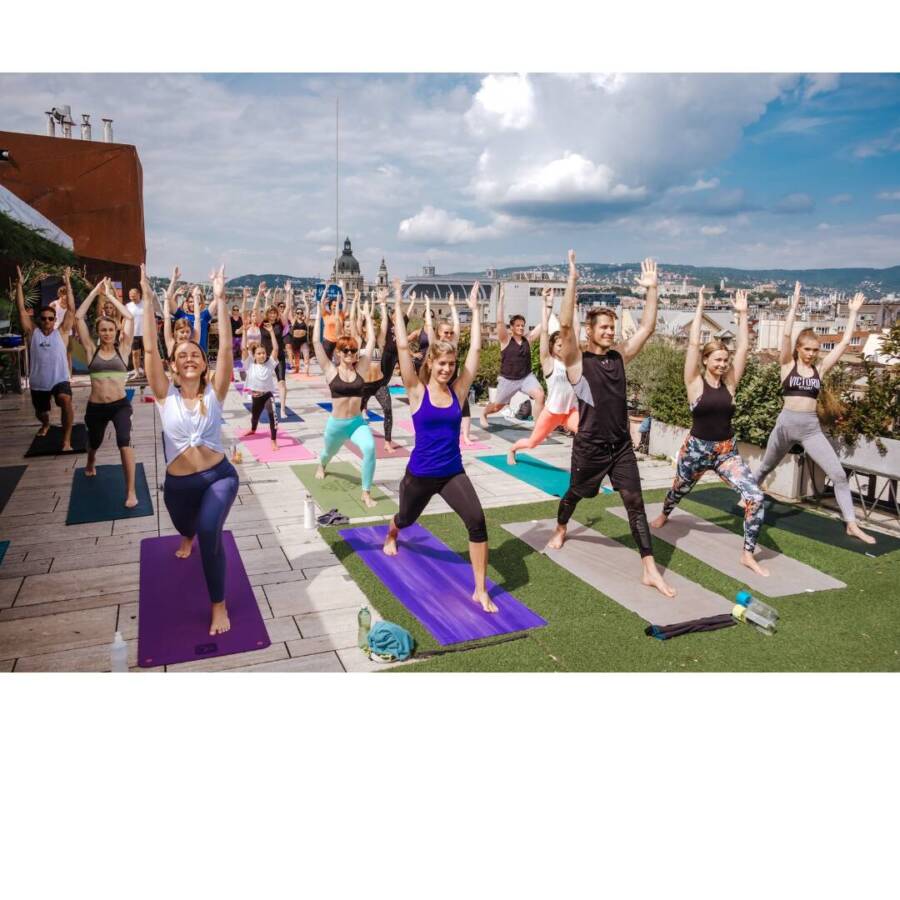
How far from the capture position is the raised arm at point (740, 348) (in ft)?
17.4

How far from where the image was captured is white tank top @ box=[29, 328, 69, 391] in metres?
7.97

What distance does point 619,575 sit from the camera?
5098mm

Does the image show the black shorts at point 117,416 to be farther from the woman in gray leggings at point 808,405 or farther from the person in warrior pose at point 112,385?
the woman in gray leggings at point 808,405

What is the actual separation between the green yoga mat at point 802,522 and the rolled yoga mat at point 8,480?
657cm

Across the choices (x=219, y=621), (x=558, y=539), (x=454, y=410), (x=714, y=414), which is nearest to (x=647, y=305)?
(x=714, y=414)

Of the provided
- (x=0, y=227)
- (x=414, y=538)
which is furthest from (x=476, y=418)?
(x=0, y=227)

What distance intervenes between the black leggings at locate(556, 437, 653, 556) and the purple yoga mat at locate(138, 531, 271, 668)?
2347 millimetres

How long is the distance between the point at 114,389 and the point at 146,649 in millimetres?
3239

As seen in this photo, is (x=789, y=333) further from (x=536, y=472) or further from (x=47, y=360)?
(x=47, y=360)

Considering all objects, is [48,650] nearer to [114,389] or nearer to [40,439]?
[114,389]

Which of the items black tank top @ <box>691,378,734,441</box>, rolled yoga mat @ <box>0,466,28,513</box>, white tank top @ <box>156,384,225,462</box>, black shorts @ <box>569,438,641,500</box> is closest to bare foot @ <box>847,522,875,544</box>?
black tank top @ <box>691,378,734,441</box>

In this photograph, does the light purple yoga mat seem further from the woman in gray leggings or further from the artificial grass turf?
the woman in gray leggings

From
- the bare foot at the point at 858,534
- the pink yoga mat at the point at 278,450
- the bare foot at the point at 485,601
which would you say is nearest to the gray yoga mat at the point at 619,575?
the bare foot at the point at 485,601

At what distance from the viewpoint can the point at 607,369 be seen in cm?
482
